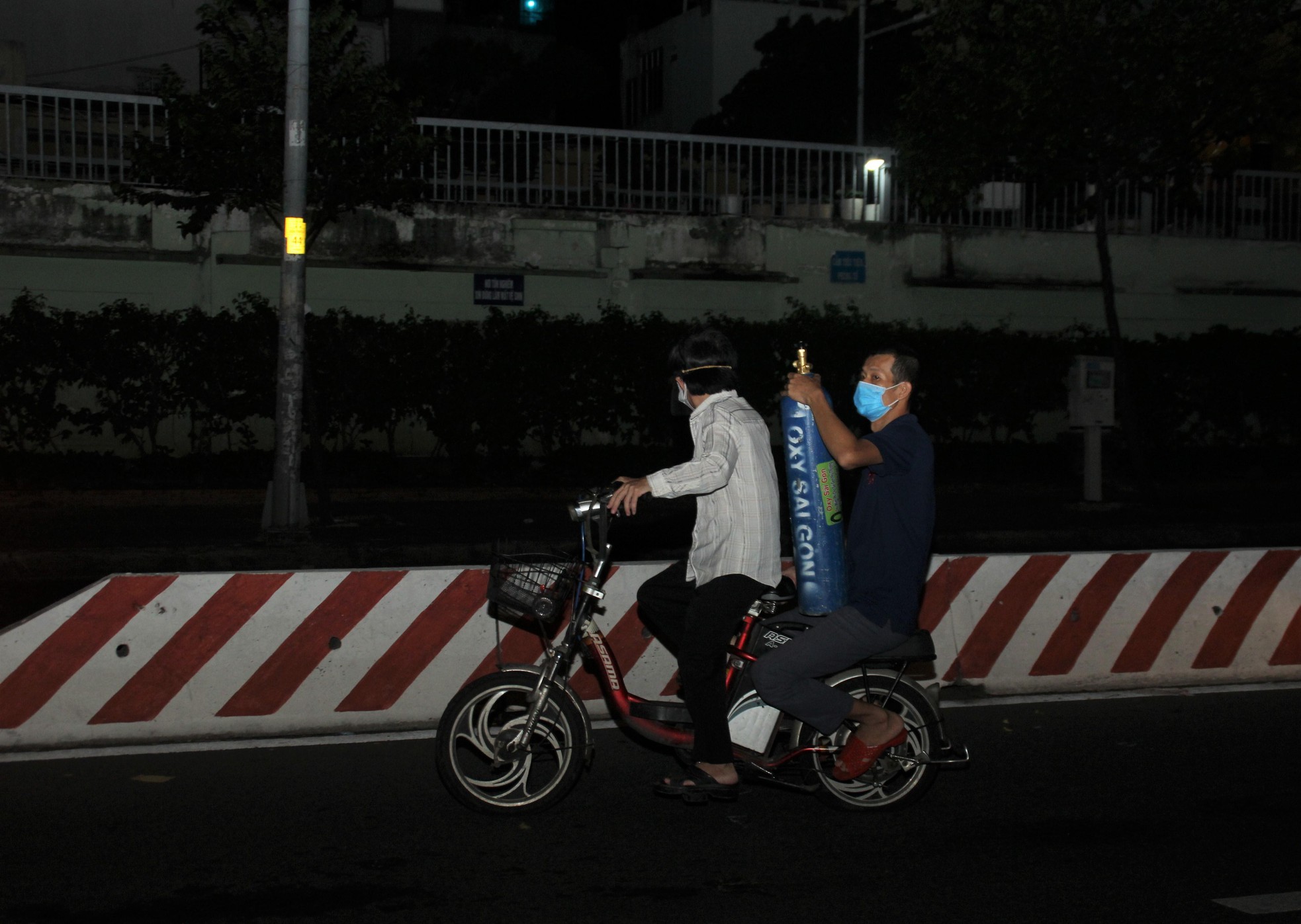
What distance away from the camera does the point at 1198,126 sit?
1584cm

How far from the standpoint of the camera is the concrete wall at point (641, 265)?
1795 centimetres

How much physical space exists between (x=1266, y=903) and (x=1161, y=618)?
3493 millimetres

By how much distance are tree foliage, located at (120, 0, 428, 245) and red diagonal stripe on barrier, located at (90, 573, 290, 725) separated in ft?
23.8

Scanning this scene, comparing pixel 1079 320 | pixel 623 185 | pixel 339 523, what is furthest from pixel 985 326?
pixel 339 523

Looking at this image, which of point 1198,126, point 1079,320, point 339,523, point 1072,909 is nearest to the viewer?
point 1072,909

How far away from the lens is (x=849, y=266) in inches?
822

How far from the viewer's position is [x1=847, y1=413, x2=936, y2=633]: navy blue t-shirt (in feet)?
16.6

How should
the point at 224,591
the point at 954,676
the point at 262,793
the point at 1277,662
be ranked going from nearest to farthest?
the point at 262,793 → the point at 224,591 → the point at 954,676 → the point at 1277,662

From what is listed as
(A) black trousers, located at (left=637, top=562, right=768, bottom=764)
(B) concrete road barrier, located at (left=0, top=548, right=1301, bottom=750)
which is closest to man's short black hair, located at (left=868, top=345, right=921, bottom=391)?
(A) black trousers, located at (left=637, top=562, right=768, bottom=764)

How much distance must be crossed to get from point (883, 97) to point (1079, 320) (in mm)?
12648

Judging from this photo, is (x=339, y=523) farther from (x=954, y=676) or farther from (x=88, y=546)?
(x=954, y=676)

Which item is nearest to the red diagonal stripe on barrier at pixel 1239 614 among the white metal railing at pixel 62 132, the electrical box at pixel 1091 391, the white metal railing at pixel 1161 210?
the electrical box at pixel 1091 391

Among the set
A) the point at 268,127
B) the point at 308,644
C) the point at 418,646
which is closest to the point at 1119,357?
the point at 268,127

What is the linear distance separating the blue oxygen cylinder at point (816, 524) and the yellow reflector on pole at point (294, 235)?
8.10 metres
